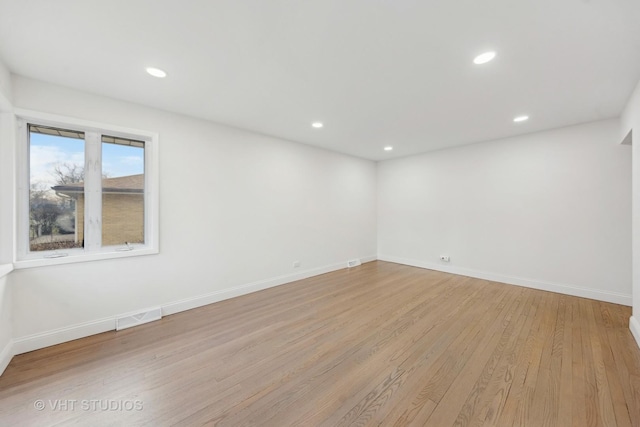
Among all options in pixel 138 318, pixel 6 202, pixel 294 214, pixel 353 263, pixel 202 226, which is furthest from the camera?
pixel 353 263

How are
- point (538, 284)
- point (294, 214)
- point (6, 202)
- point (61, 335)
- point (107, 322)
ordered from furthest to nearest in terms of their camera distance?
point (294, 214)
point (538, 284)
point (107, 322)
point (61, 335)
point (6, 202)

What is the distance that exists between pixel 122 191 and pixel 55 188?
0.55 m

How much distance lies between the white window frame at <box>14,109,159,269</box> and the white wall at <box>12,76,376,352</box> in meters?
0.08

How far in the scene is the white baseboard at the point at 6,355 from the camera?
6.57 ft

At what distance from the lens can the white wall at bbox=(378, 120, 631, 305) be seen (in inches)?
136

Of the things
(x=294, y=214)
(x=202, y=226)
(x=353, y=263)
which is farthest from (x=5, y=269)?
(x=353, y=263)

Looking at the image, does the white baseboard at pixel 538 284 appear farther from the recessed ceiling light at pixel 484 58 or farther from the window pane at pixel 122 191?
the window pane at pixel 122 191

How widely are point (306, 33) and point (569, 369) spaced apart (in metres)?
3.44

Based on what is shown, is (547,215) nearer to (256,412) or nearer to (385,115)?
(385,115)

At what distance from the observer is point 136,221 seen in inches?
120

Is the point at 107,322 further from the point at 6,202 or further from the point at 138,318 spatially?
the point at 6,202

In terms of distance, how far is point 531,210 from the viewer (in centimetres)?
409

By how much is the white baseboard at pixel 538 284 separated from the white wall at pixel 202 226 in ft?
6.50

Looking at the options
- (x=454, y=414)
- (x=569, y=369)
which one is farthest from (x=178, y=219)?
(x=569, y=369)
